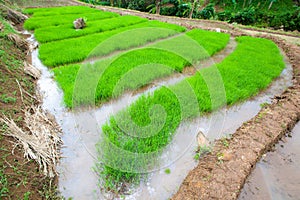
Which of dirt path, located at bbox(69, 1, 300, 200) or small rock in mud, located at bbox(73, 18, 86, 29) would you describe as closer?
dirt path, located at bbox(69, 1, 300, 200)

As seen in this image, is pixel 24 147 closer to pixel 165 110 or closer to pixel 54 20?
pixel 165 110

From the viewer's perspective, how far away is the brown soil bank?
94.8 inches

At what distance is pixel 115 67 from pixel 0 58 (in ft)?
8.55

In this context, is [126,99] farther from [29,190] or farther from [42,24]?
[42,24]

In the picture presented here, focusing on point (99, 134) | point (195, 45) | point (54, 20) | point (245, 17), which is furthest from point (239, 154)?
point (245, 17)

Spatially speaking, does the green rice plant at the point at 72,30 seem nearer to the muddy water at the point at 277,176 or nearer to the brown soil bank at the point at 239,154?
the brown soil bank at the point at 239,154

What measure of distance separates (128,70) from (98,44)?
7.81 feet

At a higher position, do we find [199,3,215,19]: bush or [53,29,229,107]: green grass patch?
[199,3,215,19]: bush

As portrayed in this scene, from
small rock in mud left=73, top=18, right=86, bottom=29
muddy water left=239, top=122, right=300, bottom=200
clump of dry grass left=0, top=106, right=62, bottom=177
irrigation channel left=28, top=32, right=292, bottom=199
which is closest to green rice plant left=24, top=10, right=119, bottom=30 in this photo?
small rock in mud left=73, top=18, right=86, bottom=29

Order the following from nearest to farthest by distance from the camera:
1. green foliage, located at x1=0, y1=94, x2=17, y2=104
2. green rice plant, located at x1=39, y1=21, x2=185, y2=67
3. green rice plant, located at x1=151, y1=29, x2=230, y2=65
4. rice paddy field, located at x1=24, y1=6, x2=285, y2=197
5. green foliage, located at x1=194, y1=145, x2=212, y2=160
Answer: rice paddy field, located at x1=24, y1=6, x2=285, y2=197 → green foliage, located at x1=194, y1=145, x2=212, y2=160 → green foliage, located at x1=0, y1=94, x2=17, y2=104 → green rice plant, located at x1=39, y1=21, x2=185, y2=67 → green rice plant, located at x1=151, y1=29, x2=230, y2=65

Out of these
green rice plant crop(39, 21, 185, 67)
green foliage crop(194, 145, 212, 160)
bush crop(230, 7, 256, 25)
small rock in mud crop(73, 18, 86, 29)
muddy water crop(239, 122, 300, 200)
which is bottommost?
muddy water crop(239, 122, 300, 200)

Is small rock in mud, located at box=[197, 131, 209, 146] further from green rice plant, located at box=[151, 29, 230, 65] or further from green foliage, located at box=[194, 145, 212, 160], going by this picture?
green rice plant, located at box=[151, 29, 230, 65]

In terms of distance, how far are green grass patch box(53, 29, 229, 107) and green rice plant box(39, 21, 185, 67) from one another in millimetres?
583

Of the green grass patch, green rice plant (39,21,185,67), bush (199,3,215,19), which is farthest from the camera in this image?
bush (199,3,215,19)
